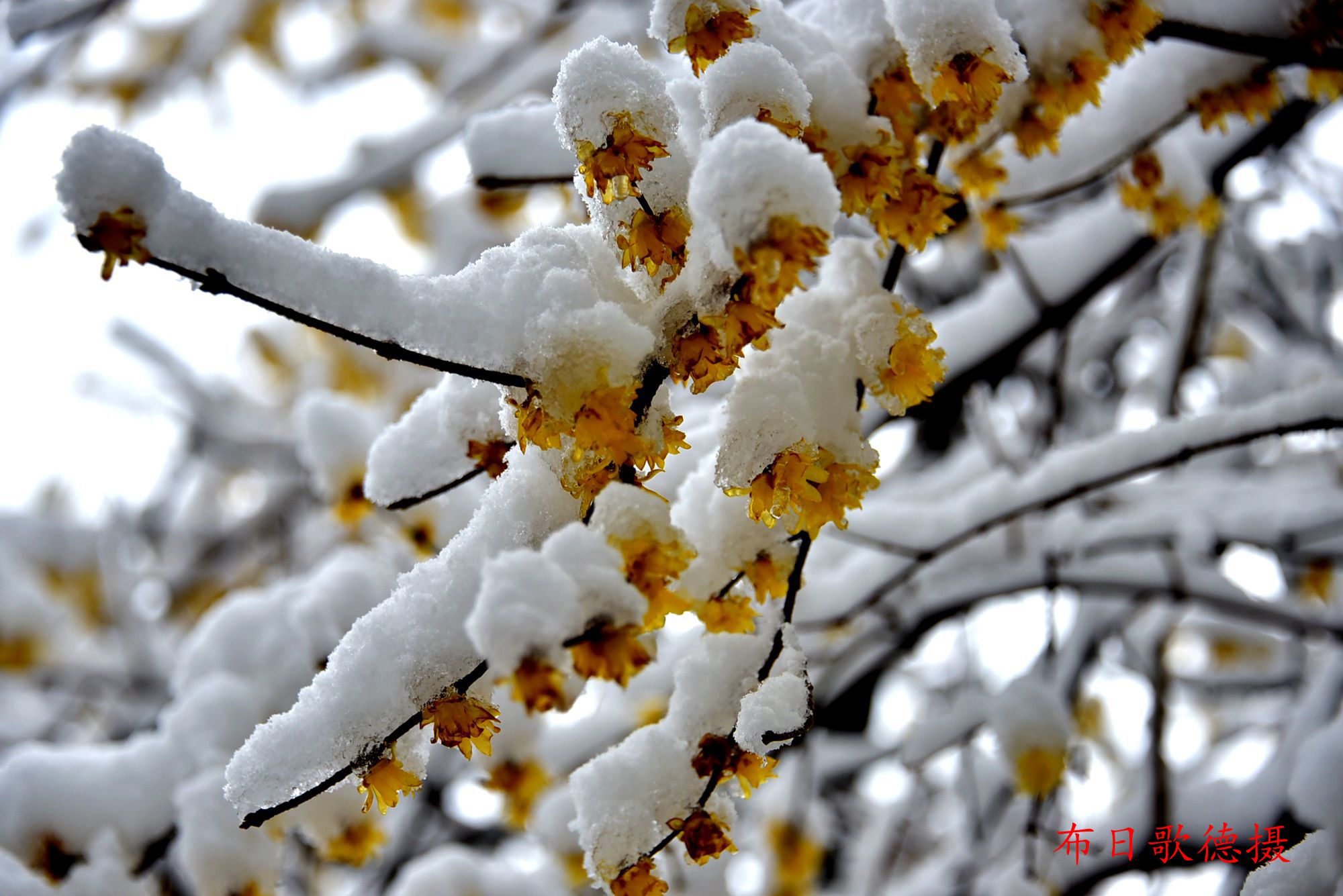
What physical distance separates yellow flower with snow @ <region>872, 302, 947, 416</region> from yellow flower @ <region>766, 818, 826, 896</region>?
2.16 meters

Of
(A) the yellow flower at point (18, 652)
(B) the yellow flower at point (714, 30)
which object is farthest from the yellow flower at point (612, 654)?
(A) the yellow flower at point (18, 652)

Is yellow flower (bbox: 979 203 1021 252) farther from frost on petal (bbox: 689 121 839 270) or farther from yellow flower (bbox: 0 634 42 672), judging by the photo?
yellow flower (bbox: 0 634 42 672)

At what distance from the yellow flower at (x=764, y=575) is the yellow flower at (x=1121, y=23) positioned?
2.41 ft

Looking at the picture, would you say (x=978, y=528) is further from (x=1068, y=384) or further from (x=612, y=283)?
(x=1068, y=384)

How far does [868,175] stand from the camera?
95 cm

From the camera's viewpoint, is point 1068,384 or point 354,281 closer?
point 354,281

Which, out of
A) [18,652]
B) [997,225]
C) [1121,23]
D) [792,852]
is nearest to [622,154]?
[1121,23]

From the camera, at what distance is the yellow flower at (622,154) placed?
33.0 inches

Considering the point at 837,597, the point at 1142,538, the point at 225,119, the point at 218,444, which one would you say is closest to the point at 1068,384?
the point at 1142,538

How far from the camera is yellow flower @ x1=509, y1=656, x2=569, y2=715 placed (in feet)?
2.12

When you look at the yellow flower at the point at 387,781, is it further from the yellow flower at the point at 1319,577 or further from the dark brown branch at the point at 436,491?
the yellow flower at the point at 1319,577

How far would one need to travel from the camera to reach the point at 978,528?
5.23 feet

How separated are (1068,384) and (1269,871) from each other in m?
3.25

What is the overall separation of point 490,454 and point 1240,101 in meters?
1.21
